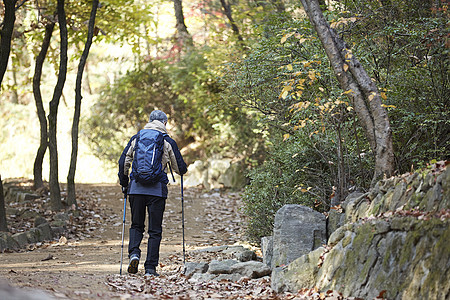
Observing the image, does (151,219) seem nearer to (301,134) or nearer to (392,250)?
(301,134)

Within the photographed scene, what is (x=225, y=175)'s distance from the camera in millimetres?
19172

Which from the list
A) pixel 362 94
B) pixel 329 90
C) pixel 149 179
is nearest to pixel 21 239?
pixel 149 179

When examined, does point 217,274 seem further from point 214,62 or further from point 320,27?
point 214,62

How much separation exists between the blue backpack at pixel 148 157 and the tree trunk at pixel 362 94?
8.46ft

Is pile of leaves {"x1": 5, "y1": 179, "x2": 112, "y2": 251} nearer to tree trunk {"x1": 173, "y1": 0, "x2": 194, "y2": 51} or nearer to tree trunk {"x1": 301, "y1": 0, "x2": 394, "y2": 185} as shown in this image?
tree trunk {"x1": 301, "y1": 0, "x2": 394, "y2": 185}

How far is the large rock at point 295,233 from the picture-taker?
264 inches

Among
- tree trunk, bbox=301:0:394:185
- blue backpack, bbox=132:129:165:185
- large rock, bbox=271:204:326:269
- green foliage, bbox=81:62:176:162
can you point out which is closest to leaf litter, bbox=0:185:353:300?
large rock, bbox=271:204:326:269

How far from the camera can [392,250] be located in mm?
4781

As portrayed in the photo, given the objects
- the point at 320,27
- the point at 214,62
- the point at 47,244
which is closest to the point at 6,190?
the point at 47,244

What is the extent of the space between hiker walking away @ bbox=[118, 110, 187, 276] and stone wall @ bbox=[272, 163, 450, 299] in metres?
1.91

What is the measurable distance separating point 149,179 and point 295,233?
6.49 feet

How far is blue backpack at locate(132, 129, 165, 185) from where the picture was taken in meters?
6.94

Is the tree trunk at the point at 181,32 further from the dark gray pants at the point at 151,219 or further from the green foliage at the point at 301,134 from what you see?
the dark gray pants at the point at 151,219

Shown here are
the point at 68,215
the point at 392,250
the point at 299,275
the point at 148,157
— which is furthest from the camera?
the point at 68,215
